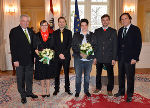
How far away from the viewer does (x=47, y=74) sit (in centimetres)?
377

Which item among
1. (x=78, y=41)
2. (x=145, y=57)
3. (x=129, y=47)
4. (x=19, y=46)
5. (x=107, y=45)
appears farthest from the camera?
(x=145, y=57)

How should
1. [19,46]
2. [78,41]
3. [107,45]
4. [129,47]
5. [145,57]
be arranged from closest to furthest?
[19,46]
[129,47]
[78,41]
[107,45]
[145,57]

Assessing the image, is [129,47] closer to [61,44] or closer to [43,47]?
[61,44]

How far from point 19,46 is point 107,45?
2.07m

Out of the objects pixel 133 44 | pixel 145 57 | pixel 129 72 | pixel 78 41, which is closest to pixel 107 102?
pixel 129 72

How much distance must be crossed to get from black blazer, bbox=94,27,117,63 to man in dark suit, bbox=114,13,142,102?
0.48 ft

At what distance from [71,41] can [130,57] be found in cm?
147

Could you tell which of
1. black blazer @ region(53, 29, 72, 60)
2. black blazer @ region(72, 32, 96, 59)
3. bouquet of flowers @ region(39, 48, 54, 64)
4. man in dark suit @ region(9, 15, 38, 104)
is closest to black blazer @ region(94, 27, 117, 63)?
black blazer @ region(72, 32, 96, 59)

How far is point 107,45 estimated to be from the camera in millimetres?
3826

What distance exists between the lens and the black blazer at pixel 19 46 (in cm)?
342

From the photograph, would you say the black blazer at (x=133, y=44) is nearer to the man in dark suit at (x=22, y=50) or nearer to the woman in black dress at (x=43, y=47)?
the woman in black dress at (x=43, y=47)

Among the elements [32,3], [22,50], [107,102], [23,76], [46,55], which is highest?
[32,3]

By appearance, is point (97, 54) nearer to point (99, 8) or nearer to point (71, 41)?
point (71, 41)

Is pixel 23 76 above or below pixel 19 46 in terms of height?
below
